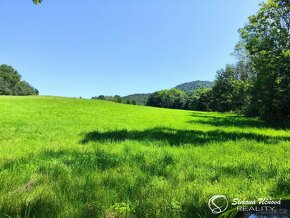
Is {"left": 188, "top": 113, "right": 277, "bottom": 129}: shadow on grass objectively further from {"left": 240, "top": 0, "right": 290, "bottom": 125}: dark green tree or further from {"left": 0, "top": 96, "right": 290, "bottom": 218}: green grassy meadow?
{"left": 0, "top": 96, "right": 290, "bottom": 218}: green grassy meadow

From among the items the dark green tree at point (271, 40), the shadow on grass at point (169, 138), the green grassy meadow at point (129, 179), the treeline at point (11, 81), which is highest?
the treeline at point (11, 81)

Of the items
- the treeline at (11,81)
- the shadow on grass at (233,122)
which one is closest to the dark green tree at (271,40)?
the shadow on grass at (233,122)

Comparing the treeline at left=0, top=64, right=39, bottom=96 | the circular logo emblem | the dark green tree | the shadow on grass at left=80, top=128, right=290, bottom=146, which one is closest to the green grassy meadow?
the circular logo emblem

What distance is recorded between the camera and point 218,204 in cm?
432

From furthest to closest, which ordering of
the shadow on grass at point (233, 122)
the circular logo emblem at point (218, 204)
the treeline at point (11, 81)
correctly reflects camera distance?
1. the treeline at point (11, 81)
2. the shadow on grass at point (233, 122)
3. the circular logo emblem at point (218, 204)

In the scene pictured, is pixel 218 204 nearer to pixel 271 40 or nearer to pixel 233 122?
pixel 271 40

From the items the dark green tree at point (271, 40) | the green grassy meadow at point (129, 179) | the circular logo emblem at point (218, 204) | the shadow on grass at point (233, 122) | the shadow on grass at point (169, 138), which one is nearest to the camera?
the circular logo emblem at point (218, 204)

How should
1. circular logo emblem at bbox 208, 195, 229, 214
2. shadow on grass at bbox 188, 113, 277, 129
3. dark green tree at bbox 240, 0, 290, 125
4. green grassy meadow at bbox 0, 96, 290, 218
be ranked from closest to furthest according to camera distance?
circular logo emblem at bbox 208, 195, 229, 214, green grassy meadow at bbox 0, 96, 290, 218, dark green tree at bbox 240, 0, 290, 125, shadow on grass at bbox 188, 113, 277, 129

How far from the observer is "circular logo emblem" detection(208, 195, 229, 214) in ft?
13.2

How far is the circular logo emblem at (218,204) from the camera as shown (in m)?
4.03

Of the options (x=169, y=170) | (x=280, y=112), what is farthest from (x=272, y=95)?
(x=169, y=170)

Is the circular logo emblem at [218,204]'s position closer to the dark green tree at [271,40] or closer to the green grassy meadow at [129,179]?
the green grassy meadow at [129,179]

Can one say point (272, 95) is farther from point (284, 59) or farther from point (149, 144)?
point (149, 144)

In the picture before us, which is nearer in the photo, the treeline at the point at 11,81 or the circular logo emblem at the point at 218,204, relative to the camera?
the circular logo emblem at the point at 218,204
